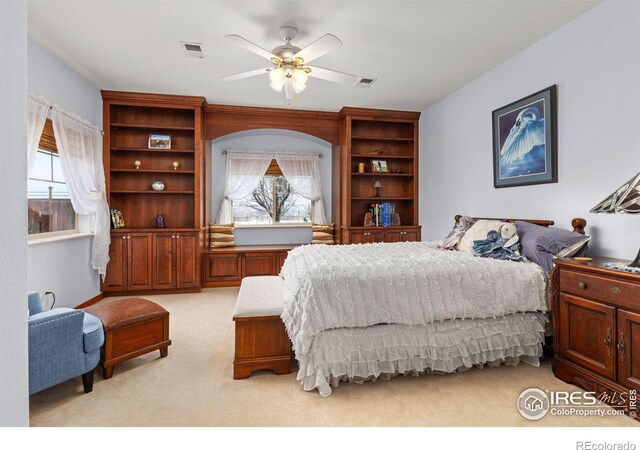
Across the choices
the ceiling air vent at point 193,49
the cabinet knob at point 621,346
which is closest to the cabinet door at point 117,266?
the ceiling air vent at point 193,49

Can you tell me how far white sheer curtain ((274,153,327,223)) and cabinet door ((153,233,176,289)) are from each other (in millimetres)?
2105

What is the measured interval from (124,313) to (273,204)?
358cm

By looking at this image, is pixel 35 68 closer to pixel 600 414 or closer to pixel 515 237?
pixel 515 237

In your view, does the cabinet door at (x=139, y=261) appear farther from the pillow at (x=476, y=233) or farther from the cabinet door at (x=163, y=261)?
the pillow at (x=476, y=233)

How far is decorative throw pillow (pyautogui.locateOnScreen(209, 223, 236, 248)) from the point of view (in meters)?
5.12

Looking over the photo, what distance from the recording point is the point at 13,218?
735mm

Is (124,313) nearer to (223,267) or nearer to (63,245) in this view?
(63,245)

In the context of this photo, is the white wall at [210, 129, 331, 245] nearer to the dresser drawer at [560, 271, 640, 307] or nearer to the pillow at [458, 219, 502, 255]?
the pillow at [458, 219, 502, 255]

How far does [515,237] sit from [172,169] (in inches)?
172

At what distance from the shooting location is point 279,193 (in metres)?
5.75

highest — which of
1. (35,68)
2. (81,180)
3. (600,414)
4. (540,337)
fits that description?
(35,68)

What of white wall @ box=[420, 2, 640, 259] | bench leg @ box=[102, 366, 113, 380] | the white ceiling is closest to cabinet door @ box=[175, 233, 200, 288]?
the white ceiling
